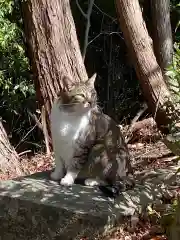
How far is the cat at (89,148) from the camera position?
406 centimetres

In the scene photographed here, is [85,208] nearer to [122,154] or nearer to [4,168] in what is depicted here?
[122,154]

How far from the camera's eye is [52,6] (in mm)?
6480

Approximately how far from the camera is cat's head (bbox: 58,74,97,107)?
4.02 m

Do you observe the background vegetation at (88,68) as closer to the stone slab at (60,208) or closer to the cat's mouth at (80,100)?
the stone slab at (60,208)

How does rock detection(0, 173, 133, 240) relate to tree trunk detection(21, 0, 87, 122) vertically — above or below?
below

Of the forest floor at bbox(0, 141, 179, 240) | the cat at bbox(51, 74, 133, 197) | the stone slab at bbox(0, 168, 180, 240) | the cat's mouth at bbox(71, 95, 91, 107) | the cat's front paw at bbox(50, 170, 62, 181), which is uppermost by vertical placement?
the cat's mouth at bbox(71, 95, 91, 107)

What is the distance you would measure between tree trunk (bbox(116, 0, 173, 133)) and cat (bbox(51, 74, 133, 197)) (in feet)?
8.79

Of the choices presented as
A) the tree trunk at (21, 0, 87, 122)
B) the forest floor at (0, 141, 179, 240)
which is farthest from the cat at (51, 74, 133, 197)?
the tree trunk at (21, 0, 87, 122)

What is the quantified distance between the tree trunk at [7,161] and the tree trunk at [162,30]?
2.85 meters

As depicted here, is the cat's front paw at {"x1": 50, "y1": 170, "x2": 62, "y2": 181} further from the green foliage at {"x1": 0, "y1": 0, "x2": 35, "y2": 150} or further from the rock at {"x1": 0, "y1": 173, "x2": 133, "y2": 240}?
the green foliage at {"x1": 0, "y1": 0, "x2": 35, "y2": 150}

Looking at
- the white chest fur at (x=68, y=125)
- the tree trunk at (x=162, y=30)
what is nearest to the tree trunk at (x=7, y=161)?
the white chest fur at (x=68, y=125)

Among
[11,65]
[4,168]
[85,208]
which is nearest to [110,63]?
[11,65]

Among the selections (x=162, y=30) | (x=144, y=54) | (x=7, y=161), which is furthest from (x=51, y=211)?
(x=162, y=30)

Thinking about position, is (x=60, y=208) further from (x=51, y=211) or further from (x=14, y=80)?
(x=14, y=80)
